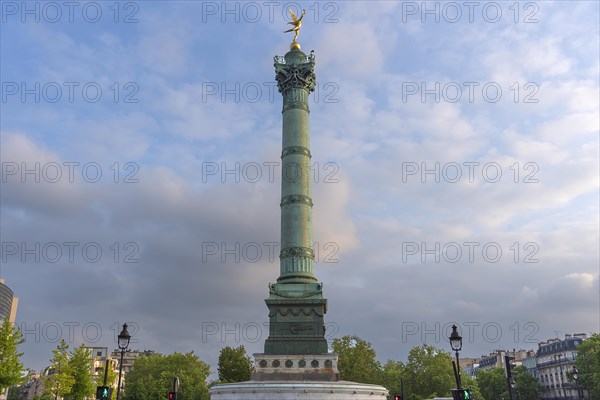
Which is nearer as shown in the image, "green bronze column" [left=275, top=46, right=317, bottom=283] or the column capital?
"green bronze column" [left=275, top=46, right=317, bottom=283]

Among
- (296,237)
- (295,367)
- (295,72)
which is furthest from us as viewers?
(295,72)

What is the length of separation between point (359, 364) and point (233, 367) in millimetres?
16520

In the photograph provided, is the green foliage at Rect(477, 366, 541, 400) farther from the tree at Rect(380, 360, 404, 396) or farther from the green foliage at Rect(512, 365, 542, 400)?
the tree at Rect(380, 360, 404, 396)

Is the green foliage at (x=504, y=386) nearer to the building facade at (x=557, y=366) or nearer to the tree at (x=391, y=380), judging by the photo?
the building facade at (x=557, y=366)

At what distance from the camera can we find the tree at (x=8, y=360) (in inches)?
1637

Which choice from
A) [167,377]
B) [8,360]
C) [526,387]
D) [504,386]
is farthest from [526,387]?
[8,360]

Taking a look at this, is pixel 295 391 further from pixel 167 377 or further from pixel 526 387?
pixel 526 387

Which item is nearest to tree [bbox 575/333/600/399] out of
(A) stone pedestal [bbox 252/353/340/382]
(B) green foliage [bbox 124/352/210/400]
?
(A) stone pedestal [bbox 252/353/340/382]

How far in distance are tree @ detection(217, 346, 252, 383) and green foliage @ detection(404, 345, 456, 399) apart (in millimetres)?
22793

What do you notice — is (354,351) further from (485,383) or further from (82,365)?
(485,383)

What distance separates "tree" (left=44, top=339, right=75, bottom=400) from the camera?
179ft

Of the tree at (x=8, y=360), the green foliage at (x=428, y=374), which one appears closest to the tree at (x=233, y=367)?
the green foliage at (x=428, y=374)

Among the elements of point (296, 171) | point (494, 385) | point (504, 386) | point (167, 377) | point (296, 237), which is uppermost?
point (296, 171)

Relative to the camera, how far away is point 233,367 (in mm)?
67688
